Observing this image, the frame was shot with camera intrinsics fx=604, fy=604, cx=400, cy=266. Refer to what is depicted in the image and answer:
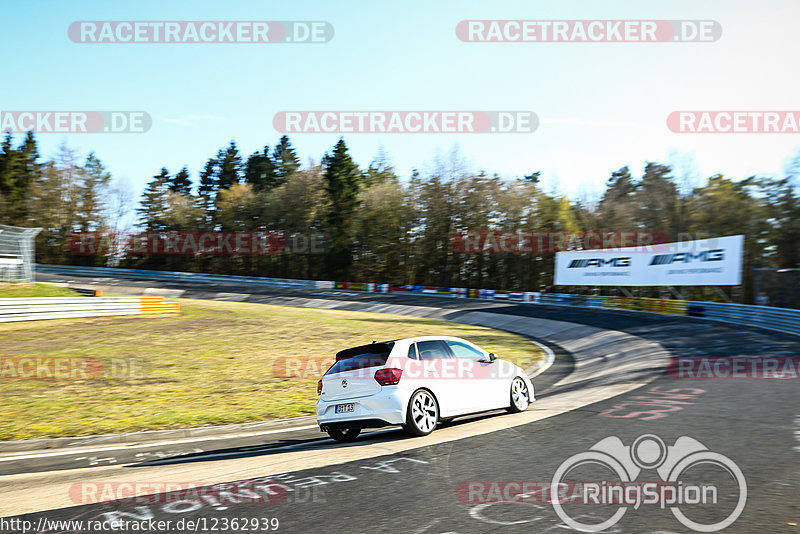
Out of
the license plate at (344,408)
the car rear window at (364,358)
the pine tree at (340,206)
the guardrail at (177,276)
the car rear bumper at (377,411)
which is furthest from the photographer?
the pine tree at (340,206)

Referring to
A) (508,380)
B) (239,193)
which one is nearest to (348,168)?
(239,193)

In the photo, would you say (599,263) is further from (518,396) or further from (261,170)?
(261,170)

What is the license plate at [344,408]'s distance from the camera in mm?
9309

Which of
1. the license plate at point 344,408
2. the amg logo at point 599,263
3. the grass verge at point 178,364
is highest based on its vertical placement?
the amg logo at point 599,263

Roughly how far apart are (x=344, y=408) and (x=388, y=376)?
2.95ft

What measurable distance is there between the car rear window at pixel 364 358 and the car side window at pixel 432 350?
549mm

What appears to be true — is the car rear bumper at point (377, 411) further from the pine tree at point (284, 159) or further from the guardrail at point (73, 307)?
the pine tree at point (284, 159)

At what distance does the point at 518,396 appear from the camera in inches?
437

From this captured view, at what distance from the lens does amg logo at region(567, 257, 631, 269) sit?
133 feet

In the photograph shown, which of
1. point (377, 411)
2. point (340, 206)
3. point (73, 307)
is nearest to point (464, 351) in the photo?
point (377, 411)

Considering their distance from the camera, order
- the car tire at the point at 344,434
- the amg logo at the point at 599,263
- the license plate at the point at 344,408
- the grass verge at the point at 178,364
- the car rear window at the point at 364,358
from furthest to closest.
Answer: the amg logo at the point at 599,263
the grass verge at the point at 178,364
the car tire at the point at 344,434
the car rear window at the point at 364,358
the license plate at the point at 344,408

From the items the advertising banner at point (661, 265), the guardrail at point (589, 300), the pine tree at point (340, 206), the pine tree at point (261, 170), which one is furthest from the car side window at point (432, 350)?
the pine tree at point (261, 170)

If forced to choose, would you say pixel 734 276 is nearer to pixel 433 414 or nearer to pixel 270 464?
pixel 433 414

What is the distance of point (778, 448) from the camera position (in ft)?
23.3
